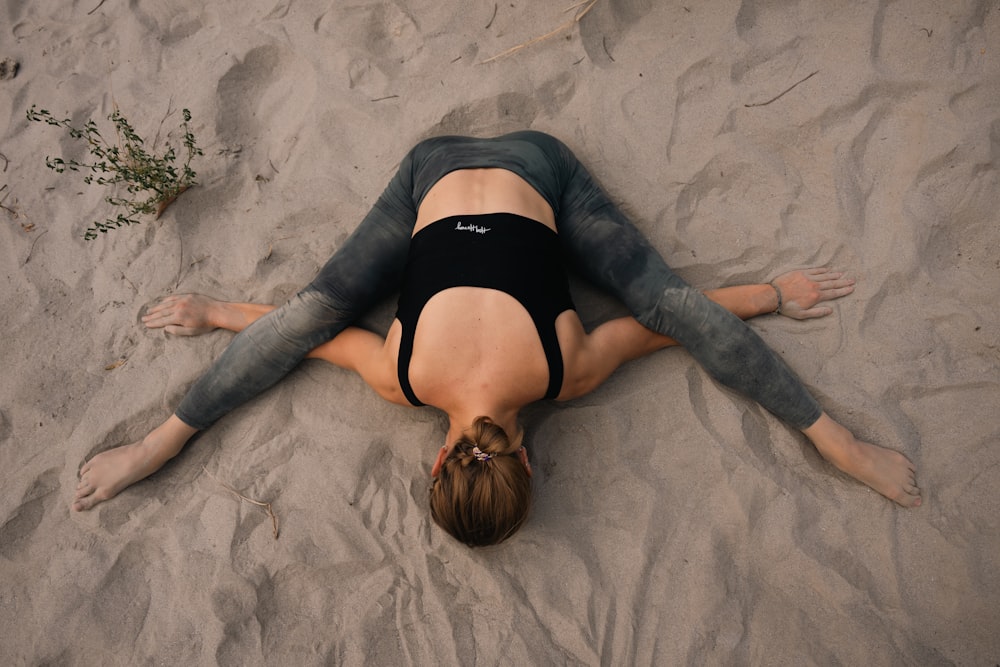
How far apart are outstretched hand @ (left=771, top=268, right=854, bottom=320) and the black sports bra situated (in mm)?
1032

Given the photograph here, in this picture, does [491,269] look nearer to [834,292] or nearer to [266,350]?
[266,350]

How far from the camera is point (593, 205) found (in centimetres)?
284

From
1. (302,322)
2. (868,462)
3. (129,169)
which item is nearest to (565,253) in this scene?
(302,322)

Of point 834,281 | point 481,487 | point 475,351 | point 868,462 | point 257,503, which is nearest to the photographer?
point 481,487

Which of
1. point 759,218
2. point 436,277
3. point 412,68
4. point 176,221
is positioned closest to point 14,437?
point 176,221

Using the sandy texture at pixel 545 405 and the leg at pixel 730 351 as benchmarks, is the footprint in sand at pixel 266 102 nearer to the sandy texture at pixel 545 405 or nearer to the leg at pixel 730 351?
the sandy texture at pixel 545 405

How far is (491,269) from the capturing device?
2340mm

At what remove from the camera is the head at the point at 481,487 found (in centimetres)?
211

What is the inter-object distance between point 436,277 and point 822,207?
6.12 feet

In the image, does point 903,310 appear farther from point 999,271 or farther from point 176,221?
point 176,221

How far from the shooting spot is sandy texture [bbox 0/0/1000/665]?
251 cm

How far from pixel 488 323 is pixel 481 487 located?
22.5 inches

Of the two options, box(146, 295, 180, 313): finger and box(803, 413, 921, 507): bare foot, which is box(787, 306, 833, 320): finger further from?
box(146, 295, 180, 313): finger

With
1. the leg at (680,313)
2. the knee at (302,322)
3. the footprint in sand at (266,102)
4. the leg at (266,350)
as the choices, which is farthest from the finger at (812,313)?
the footprint in sand at (266,102)
